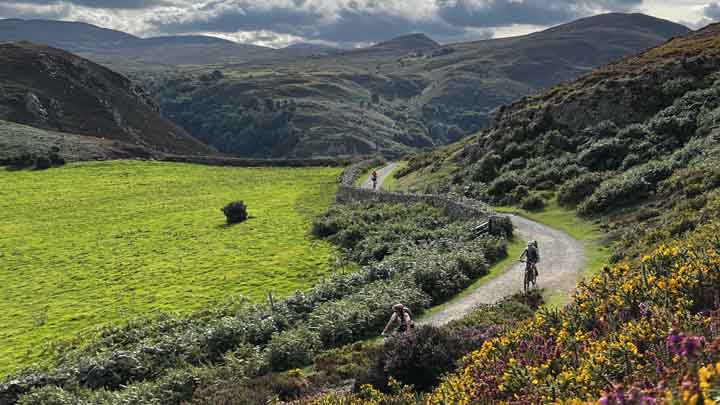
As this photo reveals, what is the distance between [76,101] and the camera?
502 feet

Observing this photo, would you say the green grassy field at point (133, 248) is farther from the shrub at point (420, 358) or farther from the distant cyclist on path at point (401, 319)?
the shrub at point (420, 358)

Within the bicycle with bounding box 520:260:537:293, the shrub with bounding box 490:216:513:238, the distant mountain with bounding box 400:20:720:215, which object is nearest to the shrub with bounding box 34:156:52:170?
the distant mountain with bounding box 400:20:720:215

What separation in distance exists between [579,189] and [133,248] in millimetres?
33531

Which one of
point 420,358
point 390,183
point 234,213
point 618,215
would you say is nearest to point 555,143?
point 618,215

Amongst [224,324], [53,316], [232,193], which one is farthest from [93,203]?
[224,324]

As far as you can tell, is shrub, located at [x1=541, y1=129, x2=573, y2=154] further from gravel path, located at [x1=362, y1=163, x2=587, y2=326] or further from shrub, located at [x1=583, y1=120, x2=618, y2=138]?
gravel path, located at [x1=362, y1=163, x2=587, y2=326]

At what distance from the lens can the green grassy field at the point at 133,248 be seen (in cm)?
3006

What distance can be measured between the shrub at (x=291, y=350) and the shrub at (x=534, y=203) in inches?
Answer: 989

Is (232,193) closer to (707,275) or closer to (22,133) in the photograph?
(22,133)

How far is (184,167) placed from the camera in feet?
301

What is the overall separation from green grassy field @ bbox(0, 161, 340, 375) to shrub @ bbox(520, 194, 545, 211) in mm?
14751

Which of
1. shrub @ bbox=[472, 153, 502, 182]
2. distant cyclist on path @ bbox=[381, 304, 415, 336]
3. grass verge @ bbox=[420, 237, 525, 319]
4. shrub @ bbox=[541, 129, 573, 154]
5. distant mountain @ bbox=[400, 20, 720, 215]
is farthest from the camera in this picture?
shrub @ bbox=[472, 153, 502, 182]

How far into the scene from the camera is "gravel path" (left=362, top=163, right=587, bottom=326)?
22461 mm

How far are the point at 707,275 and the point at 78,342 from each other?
24489mm
